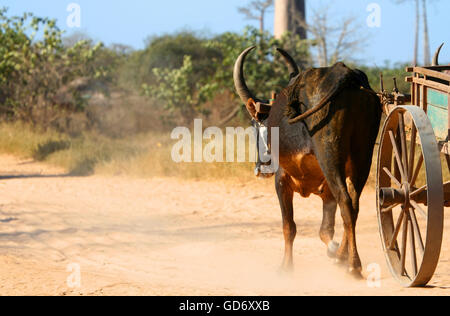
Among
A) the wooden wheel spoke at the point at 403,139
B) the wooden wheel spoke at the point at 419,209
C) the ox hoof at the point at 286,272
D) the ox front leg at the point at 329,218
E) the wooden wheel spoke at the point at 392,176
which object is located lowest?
the ox hoof at the point at 286,272

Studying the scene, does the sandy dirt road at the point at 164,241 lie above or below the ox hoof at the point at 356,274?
below

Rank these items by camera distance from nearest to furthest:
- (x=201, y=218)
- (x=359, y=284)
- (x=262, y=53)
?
(x=359, y=284) → (x=201, y=218) → (x=262, y=53)

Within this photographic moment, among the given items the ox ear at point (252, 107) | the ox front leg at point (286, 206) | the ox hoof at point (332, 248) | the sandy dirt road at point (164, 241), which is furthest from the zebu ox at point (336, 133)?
the ox ear at point (252, 107)

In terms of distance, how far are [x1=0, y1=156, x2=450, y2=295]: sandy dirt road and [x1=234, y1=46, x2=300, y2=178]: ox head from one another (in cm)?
92

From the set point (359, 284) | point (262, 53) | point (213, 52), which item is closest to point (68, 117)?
point (262, 53)

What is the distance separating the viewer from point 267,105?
5.76m

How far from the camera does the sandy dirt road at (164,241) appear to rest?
4543 mm

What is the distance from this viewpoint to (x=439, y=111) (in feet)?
15.2

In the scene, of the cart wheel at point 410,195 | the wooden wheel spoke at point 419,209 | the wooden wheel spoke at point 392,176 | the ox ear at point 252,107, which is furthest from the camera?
the ox ear at point 252,107

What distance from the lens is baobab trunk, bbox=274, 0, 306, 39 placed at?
18.7m

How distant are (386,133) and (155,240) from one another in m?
3.03

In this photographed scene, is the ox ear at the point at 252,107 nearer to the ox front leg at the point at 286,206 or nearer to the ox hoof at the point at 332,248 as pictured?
the ox front leg at the point at 286,206
